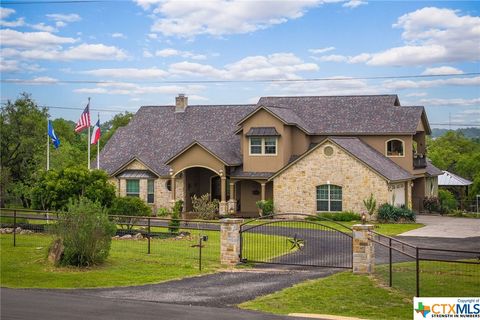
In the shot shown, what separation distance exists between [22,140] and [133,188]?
951cm

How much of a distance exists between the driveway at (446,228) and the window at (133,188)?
773 inches

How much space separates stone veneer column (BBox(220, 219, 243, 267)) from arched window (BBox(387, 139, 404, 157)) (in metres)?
23.8

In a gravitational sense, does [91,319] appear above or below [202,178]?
below

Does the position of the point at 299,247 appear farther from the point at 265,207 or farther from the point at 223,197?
the point at 223,197

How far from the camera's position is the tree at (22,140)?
156ft

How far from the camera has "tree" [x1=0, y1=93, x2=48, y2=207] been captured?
4753 cm

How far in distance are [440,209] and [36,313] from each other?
3523 centimetres

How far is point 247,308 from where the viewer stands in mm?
15305

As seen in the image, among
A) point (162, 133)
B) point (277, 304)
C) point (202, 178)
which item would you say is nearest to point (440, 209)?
point (202, 178)

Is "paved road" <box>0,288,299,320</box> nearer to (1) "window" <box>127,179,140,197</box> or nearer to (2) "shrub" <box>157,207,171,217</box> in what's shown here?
(2) "shrub" <box>157,207,171,217</box>

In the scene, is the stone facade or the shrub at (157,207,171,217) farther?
A: the shrub at (157,207,171,217)

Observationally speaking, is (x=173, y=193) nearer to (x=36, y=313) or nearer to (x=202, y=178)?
(x=202, y=178)

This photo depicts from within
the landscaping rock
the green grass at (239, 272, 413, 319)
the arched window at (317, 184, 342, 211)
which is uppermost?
the arched window at (317, 184, 342, 211)

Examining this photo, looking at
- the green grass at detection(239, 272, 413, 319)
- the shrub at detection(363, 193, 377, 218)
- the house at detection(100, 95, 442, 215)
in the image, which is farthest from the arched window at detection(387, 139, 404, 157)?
the green grass at detection(239, 272, 413, 319)
